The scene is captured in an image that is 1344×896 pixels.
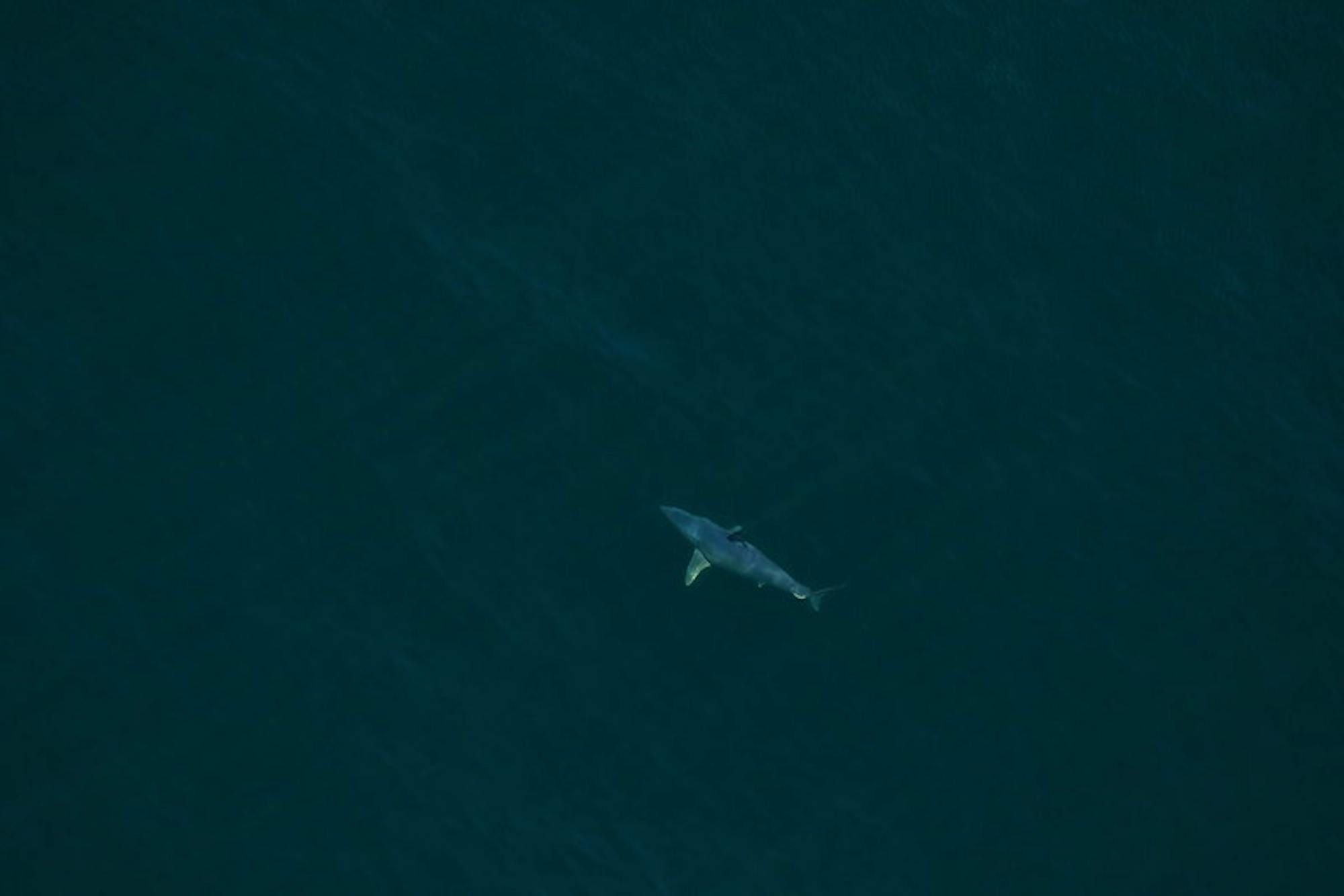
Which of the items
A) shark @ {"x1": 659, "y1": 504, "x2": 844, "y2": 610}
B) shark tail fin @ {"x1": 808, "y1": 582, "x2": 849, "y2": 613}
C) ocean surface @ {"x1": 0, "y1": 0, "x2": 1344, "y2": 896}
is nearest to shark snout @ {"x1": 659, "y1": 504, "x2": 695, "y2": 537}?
shark @ {"x1": 659, "y1": 504, "x2": 844, "y2": 610}

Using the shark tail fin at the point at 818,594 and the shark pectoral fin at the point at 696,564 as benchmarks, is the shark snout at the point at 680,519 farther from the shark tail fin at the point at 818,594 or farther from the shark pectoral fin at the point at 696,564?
the shark tail fin at the point at 818,594

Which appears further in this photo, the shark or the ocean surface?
the shark

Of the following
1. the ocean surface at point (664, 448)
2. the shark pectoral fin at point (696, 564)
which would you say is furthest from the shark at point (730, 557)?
the ocean surface at point (664, 448)

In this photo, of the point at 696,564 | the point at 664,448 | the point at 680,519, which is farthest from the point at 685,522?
the point at 664,448

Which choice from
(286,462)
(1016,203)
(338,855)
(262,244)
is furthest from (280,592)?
(1016,203)

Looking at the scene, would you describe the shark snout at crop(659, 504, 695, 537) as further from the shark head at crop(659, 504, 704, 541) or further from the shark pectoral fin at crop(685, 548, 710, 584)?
the shark pectoral fin at crop(685, 548, 710, 584)

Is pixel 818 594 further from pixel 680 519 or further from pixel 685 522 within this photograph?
pixel 680 519

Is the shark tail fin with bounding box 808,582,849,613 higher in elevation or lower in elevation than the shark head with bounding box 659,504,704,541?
higher

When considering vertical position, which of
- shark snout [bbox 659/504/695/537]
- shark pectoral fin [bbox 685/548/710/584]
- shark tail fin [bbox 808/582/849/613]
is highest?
shark tail fin [bbox 808/582/849/613]
